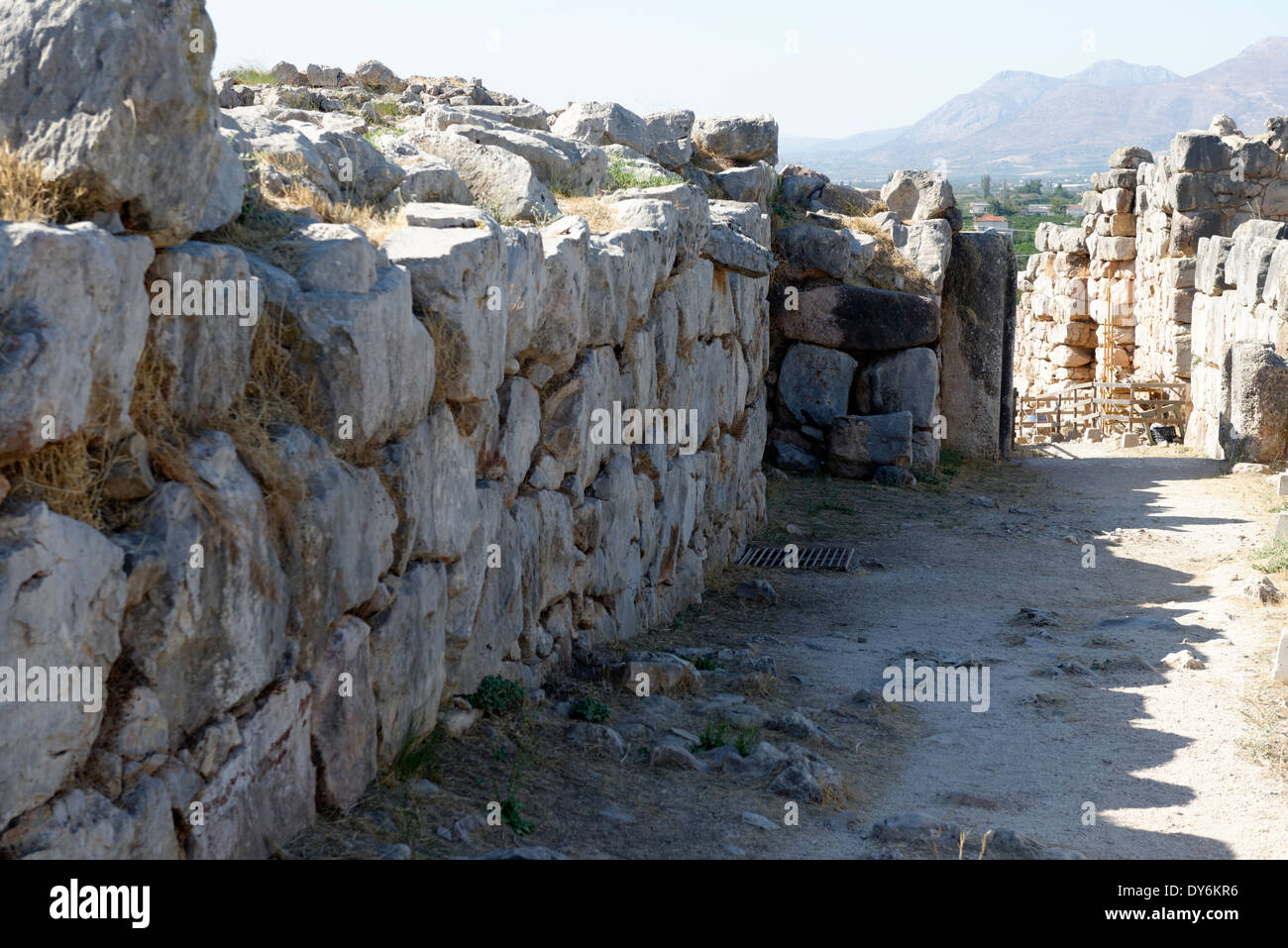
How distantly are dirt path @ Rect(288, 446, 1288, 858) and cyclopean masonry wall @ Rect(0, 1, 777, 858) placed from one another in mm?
511

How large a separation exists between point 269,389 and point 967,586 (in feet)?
26.1

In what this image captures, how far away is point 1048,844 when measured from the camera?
512cm

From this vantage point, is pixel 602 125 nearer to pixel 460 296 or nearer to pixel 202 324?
pixel 460 296

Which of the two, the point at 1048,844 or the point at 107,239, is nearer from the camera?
the point at 107,239

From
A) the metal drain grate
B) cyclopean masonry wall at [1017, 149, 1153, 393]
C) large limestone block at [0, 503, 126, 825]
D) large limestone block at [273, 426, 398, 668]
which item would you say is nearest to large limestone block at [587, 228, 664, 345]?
large limestone block at [273, 426, 398, 668]

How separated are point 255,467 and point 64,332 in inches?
36.3

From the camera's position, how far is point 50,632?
3.05 metres

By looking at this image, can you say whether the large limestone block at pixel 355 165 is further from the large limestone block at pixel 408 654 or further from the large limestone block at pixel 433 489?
the large limestone block at pixel 408 654

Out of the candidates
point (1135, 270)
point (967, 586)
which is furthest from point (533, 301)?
point (1135, 270)

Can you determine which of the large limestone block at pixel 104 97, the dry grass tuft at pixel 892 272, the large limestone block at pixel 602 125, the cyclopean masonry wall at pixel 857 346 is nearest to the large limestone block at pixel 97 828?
the large limestone block at pixel 104 97

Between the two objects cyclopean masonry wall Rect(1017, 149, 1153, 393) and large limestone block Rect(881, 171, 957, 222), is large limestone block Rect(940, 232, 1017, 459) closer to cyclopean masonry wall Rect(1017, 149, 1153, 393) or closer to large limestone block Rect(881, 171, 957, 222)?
large limestone block Rect(881, 171, 957, 222)

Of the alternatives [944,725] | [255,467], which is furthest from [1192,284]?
[255,467]

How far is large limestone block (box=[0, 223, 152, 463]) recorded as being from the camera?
3002mm

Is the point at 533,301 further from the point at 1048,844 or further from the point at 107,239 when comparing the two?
the point at 1048,844
